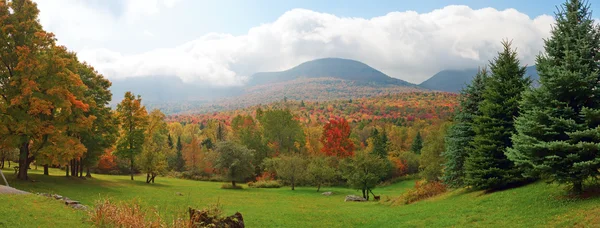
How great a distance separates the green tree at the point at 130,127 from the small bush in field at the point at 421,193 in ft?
116

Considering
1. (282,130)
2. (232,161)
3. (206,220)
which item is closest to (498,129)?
(206,220)

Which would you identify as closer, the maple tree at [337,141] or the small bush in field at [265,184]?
the small bush in field at [265,184]

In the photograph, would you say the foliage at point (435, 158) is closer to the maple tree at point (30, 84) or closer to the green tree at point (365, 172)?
the green tree at point (365, 172)

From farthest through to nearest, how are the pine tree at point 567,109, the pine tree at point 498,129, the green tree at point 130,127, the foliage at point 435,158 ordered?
the green tree at point 130,127 < the foliage at point 435,158 < the pine tree at point 498,129 < the pine tree at point 567,109

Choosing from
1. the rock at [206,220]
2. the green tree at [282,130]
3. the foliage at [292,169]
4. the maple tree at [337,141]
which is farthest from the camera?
the green tree at [282,130]

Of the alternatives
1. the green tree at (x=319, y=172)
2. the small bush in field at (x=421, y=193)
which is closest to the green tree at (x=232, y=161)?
the green tree at (x=319, y=172)

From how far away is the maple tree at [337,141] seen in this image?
232ft

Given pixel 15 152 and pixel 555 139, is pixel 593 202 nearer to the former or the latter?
pixel 555 139

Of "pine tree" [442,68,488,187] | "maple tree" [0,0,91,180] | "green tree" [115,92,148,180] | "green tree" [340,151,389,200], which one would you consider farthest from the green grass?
"green tree" [115,92,148,180]

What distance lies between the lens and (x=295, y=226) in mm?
23281

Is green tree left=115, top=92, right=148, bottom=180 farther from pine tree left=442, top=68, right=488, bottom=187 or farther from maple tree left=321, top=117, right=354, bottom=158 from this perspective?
pine tree left=442, top=68, right=488, bottom=187

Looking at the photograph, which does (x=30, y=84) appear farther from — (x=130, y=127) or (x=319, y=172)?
(x=319, y=172)

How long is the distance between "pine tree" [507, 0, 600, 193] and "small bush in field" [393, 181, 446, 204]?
1337cm

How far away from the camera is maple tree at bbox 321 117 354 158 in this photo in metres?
70.7
